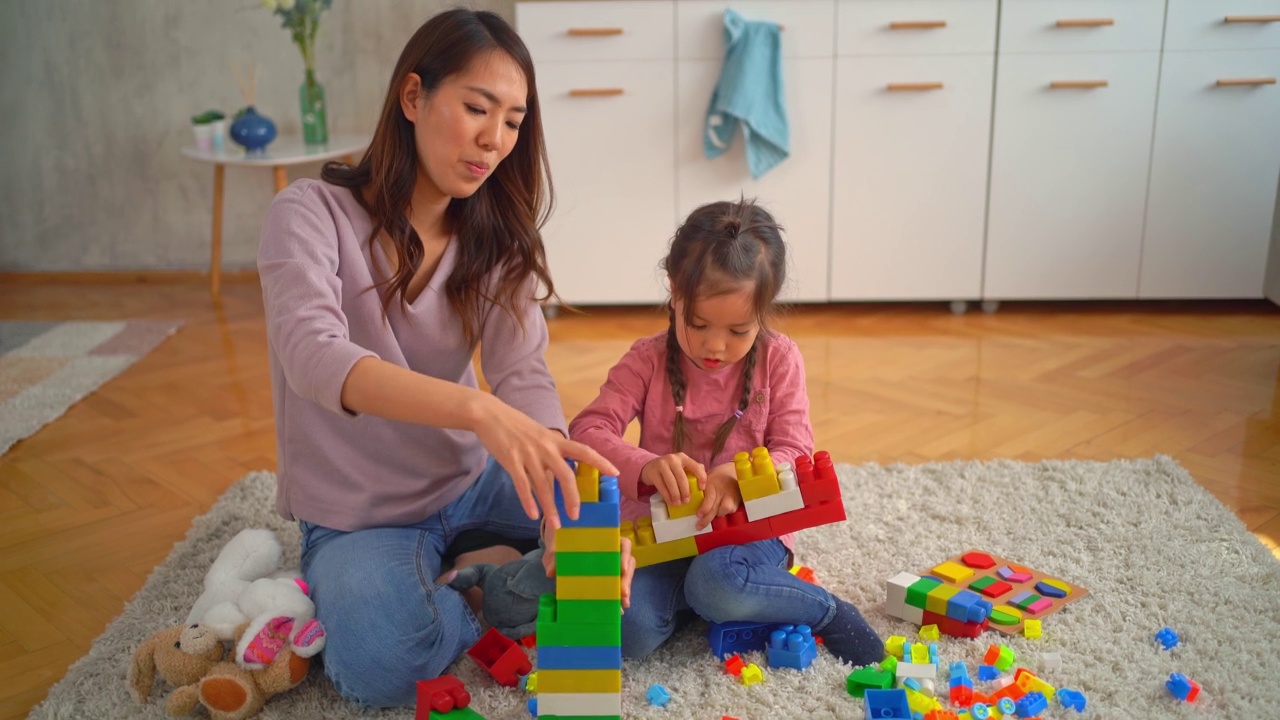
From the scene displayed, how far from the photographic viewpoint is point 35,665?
147cm

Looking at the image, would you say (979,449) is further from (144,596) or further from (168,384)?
(168,384)

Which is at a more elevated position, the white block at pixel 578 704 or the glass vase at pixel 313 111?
the glass vase at pixel 313 111

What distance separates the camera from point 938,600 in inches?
57.1

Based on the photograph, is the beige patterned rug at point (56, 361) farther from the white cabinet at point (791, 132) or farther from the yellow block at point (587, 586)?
the yellow block at point (587, 586)

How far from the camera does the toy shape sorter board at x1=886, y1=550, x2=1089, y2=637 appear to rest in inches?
56.9

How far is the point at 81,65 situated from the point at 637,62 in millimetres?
1924

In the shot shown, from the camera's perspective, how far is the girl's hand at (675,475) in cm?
134

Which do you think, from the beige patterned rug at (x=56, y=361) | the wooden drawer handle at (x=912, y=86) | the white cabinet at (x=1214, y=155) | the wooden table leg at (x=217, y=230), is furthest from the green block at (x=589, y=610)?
the wooden table leg at (x=217, y=230)

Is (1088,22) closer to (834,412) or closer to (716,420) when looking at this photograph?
(834,412)

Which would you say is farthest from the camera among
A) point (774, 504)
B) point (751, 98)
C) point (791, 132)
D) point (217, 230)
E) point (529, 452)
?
point (217, 230)

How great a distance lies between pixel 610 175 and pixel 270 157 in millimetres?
995

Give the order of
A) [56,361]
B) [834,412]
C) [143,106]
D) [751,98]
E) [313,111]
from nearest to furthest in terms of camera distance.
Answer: [834,412], [56,361], [751,98], [313,111], [143,106]

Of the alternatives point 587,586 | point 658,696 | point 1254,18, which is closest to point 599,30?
point 1254,18

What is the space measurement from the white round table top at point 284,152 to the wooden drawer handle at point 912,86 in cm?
156
